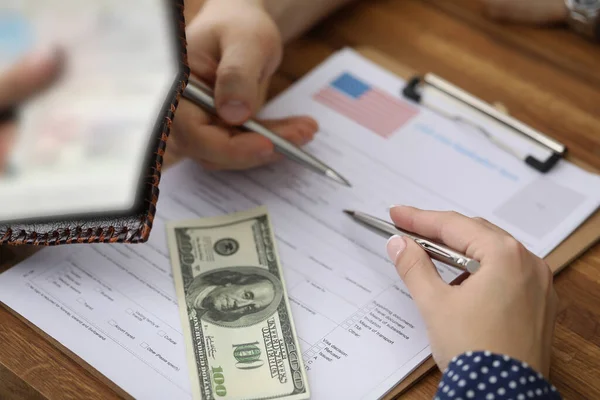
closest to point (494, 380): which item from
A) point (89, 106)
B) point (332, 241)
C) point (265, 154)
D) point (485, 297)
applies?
point (485, 297)

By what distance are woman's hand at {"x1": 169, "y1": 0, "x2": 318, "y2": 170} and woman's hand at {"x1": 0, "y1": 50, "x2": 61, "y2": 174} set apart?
134 millimetres

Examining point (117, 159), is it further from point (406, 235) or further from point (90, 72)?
point (406, 235)

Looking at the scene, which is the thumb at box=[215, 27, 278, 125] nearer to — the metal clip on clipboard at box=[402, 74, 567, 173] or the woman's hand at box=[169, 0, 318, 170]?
the woman's hand at box=[169, 0, 318, 170]

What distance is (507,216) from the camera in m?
0.72

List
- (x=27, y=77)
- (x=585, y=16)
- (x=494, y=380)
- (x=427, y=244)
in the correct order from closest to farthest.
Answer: (x=494, y=380), (x=427, y=244), (x=27, y=77), (x=585, y=16)

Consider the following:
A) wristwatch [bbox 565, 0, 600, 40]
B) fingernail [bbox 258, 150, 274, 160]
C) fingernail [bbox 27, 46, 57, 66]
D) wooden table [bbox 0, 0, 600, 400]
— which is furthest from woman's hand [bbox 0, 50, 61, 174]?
wristwatch [bbox 565, 0, 600, 40]

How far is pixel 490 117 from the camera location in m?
0.81

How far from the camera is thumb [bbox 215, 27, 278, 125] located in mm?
721

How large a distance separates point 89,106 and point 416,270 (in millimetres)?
362

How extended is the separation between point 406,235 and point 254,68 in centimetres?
23

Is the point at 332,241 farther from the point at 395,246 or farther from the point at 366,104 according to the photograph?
the point at 366,104

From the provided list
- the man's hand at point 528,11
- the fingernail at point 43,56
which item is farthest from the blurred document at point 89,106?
the man's hand at point 528,11

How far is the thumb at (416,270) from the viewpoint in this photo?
588 millimetres

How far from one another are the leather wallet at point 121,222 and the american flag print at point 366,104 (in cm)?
24
